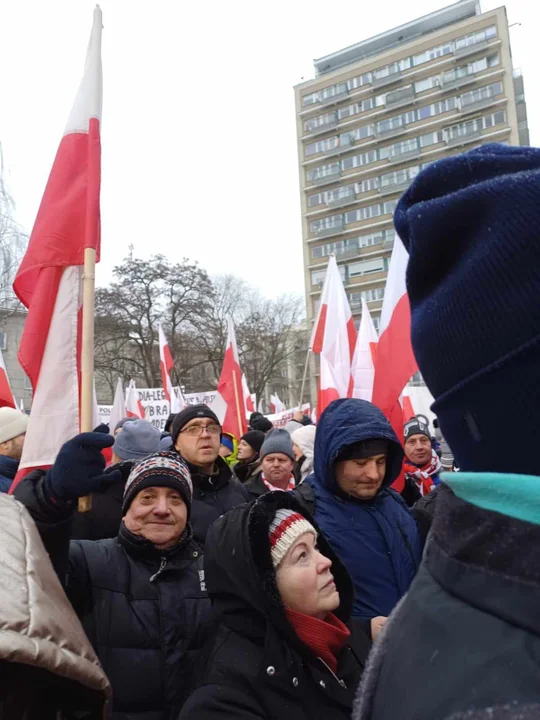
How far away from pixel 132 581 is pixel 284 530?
0.64 m

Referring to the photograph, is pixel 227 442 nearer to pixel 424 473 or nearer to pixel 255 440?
pixel 255 440

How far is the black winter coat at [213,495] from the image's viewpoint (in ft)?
10.7

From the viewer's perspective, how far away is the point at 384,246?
52938 mm

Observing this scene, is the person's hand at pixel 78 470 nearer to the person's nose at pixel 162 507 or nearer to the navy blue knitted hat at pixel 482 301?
the person's nose at pixel 162 507

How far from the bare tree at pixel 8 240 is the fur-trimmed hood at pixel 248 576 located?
20.0 m

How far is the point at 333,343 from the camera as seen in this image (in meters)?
7.11

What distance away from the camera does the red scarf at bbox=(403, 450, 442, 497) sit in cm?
502

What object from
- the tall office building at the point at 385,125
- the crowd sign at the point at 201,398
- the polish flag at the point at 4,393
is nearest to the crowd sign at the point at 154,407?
the crowd sign at the point at 201,398

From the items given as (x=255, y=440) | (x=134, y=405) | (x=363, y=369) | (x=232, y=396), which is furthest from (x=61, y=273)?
(x=134, y=405)

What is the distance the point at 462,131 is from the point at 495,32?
792 cm

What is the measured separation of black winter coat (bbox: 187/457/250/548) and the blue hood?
733mm

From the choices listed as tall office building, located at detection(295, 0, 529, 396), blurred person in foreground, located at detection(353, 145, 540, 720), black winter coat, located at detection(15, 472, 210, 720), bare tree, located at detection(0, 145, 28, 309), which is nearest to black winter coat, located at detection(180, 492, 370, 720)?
black winter coat, located at detection(15, 472, 210, 720)

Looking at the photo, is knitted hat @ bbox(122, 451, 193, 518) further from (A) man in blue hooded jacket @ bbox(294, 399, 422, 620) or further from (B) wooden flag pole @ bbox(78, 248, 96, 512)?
(A) man in blue hooded jacket @ bbox(294, 399, 422, 620)

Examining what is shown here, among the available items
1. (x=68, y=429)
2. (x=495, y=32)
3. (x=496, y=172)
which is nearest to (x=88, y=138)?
(x=68, y=429)
